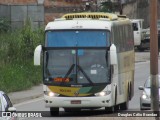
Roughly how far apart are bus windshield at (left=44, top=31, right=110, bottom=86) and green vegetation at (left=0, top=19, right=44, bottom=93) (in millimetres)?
12163

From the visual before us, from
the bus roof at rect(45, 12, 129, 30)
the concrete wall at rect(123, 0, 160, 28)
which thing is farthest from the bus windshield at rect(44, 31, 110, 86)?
the concrete wall at rect(123, 0, 160, 28)

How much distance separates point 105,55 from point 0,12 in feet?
108

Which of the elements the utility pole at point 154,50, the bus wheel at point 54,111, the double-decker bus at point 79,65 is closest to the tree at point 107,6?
the bus wheel at point 54,111

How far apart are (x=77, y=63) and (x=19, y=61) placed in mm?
19278

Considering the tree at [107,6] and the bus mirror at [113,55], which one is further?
the tree at [107,6]

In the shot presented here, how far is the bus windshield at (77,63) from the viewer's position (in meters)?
23.5

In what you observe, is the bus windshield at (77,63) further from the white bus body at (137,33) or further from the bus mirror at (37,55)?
the white bus body at (137,33)

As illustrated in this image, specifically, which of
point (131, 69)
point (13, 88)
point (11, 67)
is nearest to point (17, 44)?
point (11, 67)

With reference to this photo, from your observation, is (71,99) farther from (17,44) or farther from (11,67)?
(17,44)

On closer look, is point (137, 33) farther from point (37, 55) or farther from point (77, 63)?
point (37, 55)

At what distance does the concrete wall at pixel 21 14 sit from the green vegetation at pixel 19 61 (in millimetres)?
8212

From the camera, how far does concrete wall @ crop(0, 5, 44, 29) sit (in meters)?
56.1

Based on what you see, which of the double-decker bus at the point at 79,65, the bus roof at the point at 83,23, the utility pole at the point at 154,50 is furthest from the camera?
the bus roof at the point at 83,23

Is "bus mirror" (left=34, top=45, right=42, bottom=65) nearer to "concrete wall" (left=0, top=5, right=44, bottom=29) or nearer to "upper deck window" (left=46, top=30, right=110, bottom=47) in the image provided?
"upper deck window" (left=46, top=30, right=110, bottom=47)
